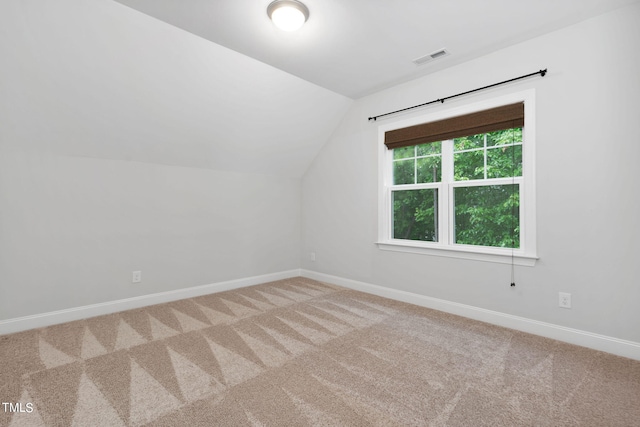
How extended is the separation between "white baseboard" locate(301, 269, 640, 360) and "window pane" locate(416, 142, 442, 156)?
5.30ft

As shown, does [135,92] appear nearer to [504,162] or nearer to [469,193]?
[469,193]

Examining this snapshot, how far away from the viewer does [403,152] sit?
3.65m

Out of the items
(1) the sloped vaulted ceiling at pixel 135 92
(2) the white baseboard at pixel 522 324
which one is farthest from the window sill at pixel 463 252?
(1) the sloped vaulted ceiling at pixel 135 92

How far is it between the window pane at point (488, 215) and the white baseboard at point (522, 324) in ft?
2.16

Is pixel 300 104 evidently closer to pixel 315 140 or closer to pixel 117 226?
pixel 315 140

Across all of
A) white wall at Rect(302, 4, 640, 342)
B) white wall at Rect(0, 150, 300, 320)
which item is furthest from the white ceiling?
white wall at Rect(0, 150, 300, 320)

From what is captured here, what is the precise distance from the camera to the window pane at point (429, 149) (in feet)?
10.9

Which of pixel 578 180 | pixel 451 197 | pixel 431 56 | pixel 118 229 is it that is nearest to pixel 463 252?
pixel 451 197

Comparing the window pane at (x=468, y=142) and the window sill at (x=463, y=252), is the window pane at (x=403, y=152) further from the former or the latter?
the window sill at (x=463, y=252)

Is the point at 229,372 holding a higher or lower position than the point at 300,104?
lower

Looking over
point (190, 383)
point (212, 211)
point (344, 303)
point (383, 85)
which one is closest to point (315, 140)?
point (383, 85)

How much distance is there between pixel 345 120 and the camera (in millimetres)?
4188

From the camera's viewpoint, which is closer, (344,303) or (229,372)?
(229,372)

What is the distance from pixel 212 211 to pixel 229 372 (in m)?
2.35
